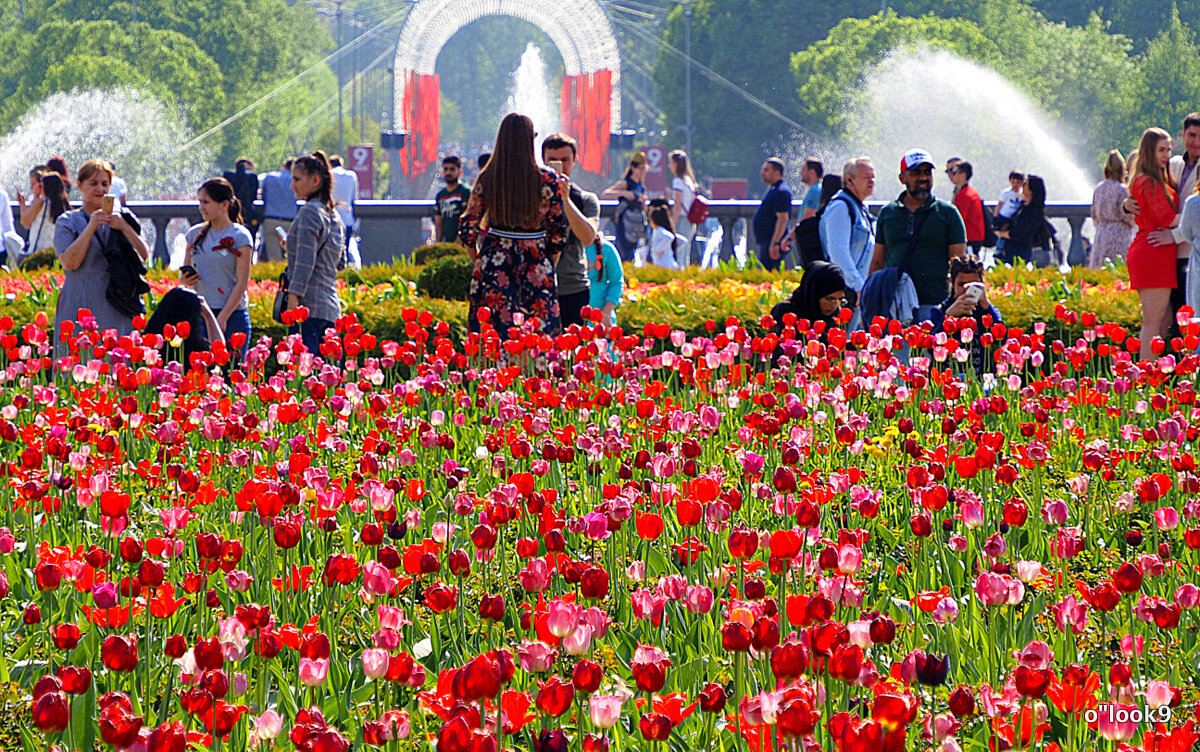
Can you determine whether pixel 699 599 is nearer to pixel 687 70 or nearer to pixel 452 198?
pixel 452 198

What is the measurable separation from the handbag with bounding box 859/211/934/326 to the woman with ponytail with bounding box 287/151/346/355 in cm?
270

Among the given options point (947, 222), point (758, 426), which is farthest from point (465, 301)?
point (758, 426)

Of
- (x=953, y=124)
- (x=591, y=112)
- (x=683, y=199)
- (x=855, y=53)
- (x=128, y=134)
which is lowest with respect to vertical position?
(x=683, y=199)

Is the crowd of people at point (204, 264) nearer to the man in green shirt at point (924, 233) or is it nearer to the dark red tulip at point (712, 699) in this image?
the man in green shirt at point (924, 233)

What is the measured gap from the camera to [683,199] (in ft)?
55.3

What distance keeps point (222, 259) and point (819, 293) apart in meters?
3.07

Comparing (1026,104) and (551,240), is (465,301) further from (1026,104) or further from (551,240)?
(1026,104)

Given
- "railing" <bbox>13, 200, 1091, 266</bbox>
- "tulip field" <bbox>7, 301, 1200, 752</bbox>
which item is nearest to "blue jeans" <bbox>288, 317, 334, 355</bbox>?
"tulip field" <bbox>7, 301, 1200, 752</bbox>

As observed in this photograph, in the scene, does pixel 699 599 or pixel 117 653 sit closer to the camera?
pixel 117 653

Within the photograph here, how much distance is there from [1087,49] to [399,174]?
29.3 m

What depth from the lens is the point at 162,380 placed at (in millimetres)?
5215

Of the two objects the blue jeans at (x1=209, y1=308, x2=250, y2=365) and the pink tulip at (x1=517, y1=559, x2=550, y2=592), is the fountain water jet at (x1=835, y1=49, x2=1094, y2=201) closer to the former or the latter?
the blue jeans at (x1=209, y1=308, x2=250, y2=365)

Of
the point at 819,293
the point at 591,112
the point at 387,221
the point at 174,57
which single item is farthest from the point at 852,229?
the point at 174,57

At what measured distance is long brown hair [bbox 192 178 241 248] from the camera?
7352 mm
